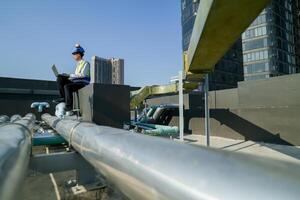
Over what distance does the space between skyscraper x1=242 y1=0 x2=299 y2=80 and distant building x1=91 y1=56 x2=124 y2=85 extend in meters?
31.6

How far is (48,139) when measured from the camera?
3.22 m

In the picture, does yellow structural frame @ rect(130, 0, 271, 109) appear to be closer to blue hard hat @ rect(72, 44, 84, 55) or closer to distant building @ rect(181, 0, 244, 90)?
blue hard hat @ rect(72, 44, 84, 55)

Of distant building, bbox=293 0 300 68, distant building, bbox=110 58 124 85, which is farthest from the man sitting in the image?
distant building, bbox=293 0 300 68

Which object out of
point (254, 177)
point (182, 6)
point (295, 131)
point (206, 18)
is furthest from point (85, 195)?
point (182, 6)

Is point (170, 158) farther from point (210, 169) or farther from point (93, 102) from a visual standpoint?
point (93, 102)

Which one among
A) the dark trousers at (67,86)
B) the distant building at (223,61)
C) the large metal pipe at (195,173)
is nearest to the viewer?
the large metal pipe at (195,173)

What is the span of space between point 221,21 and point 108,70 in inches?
326

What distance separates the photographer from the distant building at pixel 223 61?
4159cm

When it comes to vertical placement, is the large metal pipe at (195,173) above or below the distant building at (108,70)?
below

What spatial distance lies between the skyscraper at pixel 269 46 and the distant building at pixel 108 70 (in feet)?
104

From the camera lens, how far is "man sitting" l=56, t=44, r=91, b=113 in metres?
5.16

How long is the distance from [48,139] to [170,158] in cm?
275

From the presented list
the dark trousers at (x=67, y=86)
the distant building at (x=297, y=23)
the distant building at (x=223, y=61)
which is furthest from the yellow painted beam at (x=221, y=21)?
the distant building at (x=297, y=23)

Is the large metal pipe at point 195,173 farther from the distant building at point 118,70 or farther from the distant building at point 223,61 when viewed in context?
the distant building at point 223,61
